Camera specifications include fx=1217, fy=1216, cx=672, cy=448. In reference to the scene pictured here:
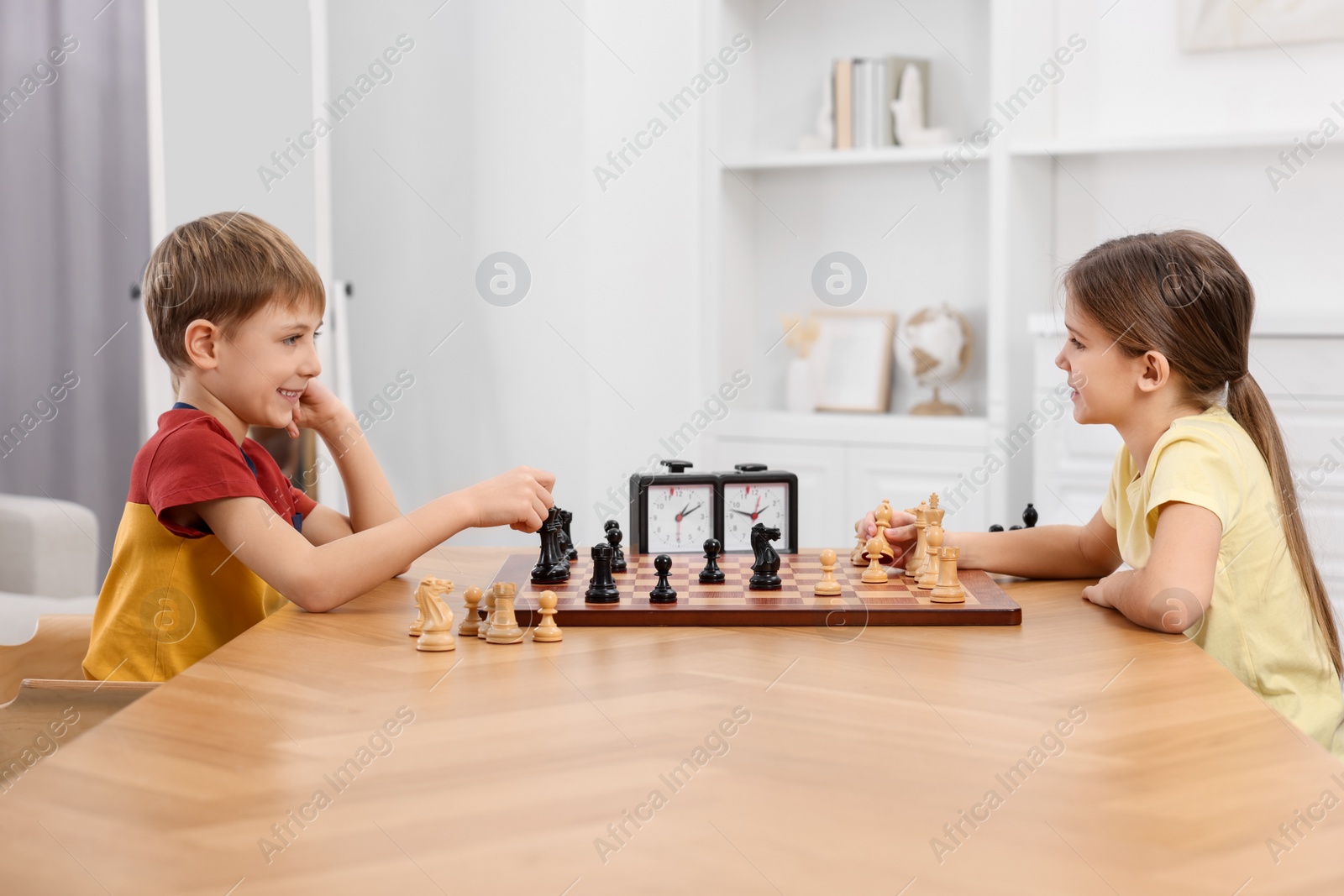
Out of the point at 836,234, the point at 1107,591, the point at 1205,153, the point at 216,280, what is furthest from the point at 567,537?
the point at 1205,153

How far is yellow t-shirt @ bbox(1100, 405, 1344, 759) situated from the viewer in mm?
1445

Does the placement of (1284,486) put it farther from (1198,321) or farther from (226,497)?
(226,497)

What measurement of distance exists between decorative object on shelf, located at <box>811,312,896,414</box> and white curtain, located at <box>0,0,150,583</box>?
2.19 metres

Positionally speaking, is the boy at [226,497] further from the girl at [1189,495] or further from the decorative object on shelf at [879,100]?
the decorative object on shelf at [879,100]

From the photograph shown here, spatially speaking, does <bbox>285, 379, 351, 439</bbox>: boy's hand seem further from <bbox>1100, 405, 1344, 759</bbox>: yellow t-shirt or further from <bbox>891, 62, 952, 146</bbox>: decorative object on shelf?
<bbox>891, 62, 952, 146</bbox>: decorative object on shelf

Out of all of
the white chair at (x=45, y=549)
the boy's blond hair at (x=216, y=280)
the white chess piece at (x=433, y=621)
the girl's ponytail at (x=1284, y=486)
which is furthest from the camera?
the white chair at (x=45, y=549)

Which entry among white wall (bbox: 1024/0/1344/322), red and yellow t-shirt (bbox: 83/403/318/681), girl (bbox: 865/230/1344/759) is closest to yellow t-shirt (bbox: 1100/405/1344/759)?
girl (bbox: 865/230/1344/759)

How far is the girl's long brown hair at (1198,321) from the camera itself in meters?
1.61

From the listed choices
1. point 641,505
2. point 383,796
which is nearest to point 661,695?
point 383,796

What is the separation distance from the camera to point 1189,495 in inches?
56.5

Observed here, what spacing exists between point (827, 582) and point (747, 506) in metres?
0.32

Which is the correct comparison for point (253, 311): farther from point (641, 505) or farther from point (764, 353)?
point (764, 353)

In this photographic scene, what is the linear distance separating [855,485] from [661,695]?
9.35 feet

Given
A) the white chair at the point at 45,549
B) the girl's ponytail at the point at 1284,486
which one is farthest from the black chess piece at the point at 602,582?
the white chair at the point at 45,549
